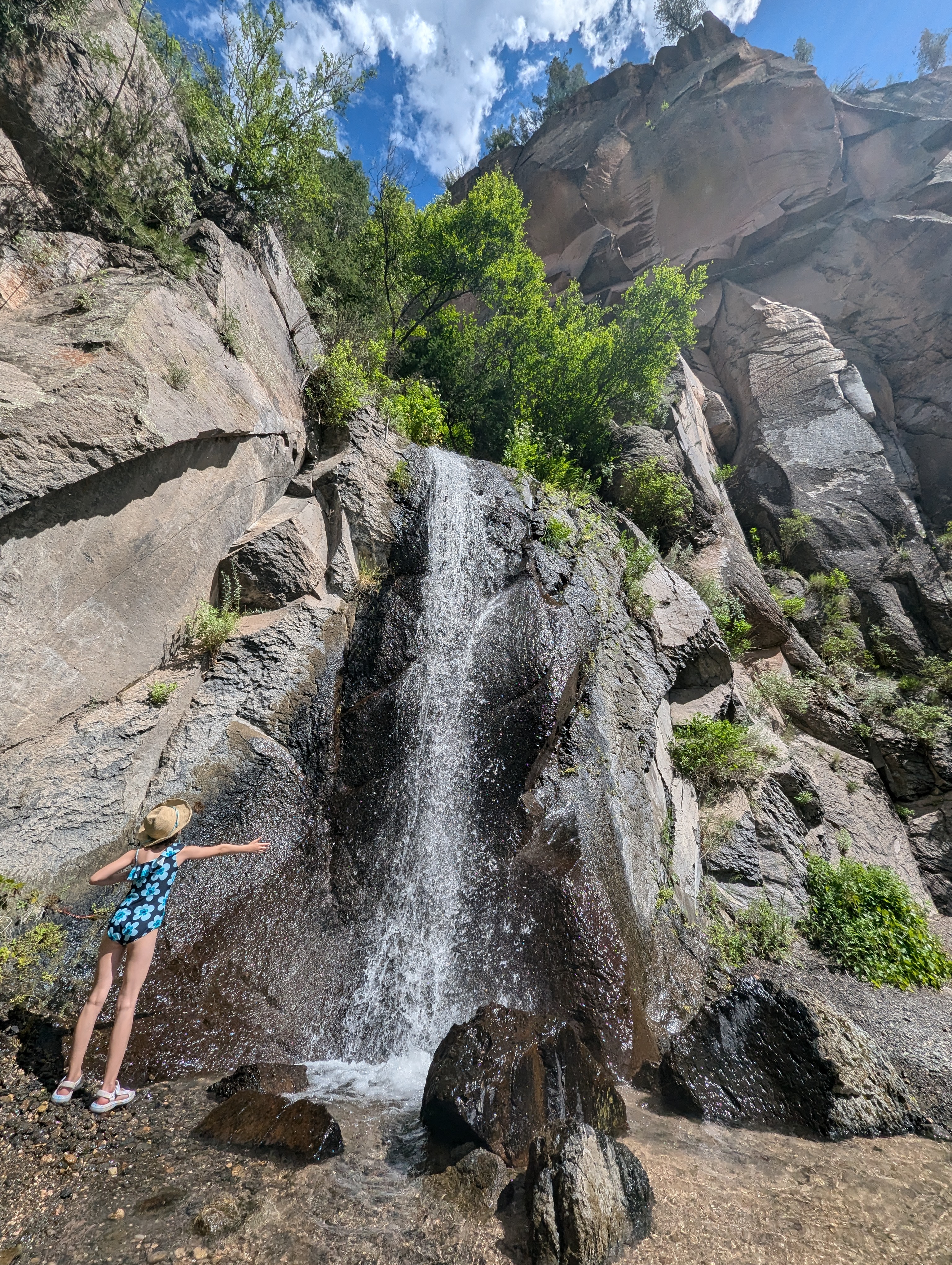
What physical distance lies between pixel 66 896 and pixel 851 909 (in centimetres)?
866

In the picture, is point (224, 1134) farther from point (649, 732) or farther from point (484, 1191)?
point (649, 732)

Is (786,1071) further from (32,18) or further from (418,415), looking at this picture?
(32,18)

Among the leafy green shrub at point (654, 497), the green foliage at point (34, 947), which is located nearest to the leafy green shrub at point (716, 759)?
the leafy green shrub at point (654, 497)

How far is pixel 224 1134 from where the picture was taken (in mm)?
2939

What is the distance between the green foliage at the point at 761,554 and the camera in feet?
51.3

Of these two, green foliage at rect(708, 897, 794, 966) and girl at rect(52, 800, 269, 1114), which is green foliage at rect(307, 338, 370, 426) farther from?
green foliage at rect(708, 897, 794, 966)

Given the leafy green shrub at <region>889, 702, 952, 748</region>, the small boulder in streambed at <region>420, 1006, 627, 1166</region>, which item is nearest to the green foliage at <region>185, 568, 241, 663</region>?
the small boulder in streambed at <region>420, 1006, 627, 1166</region>

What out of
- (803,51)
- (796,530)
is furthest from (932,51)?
(796,530)

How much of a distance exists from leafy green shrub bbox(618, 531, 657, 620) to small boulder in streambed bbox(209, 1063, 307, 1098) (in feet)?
22.1

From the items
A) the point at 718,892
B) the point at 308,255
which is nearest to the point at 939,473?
the point at 718,892

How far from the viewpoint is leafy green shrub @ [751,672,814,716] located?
10734mm

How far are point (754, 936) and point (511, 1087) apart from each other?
13.9 feet

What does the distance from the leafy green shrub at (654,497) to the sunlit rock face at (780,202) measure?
9930 mm

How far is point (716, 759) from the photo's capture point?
7.66 meters
